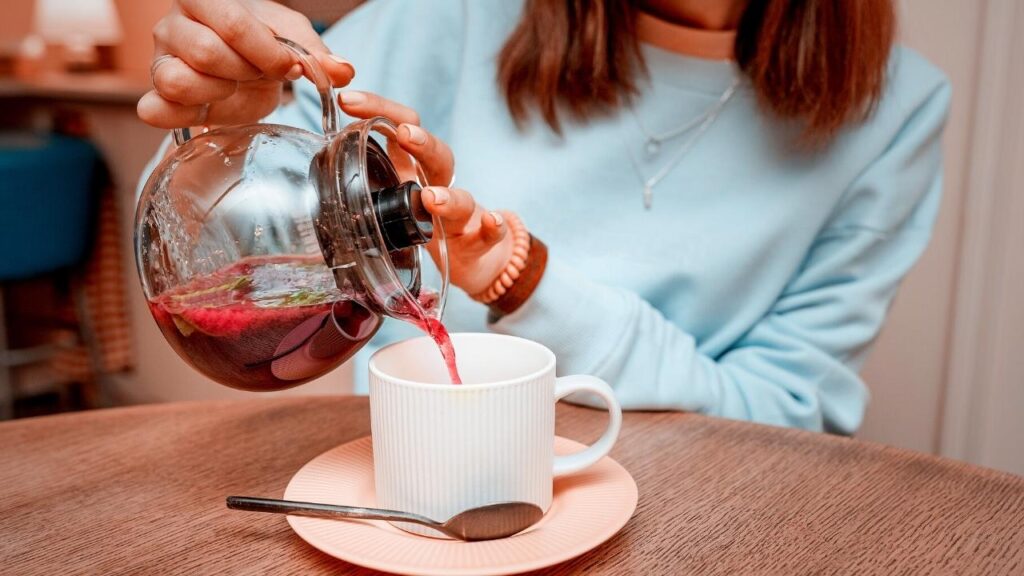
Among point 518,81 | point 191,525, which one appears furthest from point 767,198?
point 191,525

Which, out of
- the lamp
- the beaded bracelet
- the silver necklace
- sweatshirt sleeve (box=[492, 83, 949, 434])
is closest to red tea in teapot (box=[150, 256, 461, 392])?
the beaded bracelet

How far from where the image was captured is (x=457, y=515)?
21.0 inches

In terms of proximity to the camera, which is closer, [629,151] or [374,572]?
[374,572]

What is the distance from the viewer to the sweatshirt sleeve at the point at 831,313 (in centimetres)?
99

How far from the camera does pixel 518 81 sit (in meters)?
1.10

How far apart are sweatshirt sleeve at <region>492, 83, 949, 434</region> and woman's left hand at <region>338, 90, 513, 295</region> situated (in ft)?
0.57

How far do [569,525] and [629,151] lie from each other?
65cm

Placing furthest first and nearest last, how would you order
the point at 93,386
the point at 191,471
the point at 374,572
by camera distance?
the point at 93,386 < the point at 191,471 < the point at 374,572

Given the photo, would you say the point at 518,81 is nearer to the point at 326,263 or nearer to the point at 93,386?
the point at 326,263

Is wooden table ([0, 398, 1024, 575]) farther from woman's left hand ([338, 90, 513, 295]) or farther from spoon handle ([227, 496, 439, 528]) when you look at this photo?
woman's left hand ([338, 90, 513, 295])

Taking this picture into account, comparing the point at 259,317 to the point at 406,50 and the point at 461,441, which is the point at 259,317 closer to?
the point at 461,441

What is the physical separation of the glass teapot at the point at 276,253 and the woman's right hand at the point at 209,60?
85 mm

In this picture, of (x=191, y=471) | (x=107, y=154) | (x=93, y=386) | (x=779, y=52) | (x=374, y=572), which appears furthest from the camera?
(x=93, y=386)

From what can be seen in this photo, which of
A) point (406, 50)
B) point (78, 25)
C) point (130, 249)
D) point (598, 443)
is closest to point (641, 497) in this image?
point (598, 443)
